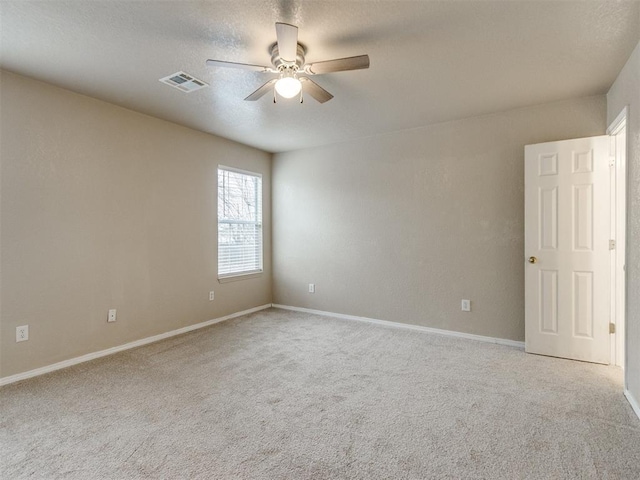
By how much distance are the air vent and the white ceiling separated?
0.23 ft

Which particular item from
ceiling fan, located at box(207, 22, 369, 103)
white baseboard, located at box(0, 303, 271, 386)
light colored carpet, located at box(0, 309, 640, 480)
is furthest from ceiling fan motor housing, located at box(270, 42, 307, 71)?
white baseboard, located at box(0, 303, 271, 386)

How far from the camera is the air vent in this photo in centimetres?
270

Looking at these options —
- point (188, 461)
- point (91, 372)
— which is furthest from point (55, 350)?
point (188, 461)

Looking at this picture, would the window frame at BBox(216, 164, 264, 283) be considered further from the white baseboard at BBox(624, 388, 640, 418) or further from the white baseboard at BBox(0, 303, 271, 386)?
the white baseboard at BBox(624, 388, 640, 418)

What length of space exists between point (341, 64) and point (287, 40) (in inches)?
14.7

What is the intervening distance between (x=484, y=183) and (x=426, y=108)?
1.05m

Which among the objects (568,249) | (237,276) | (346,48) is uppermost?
(346,48)

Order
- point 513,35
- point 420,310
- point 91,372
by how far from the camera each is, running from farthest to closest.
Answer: point 420,310
point 91,372
point 513,35

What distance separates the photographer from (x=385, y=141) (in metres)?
4.29

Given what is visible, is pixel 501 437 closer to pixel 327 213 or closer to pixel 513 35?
pixel 513 35

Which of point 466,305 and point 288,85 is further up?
point 288,85

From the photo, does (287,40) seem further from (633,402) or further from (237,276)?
(237,276)

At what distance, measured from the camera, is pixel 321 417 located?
2.16 m

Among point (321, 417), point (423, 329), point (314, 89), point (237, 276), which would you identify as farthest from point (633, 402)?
point (237, 276)
